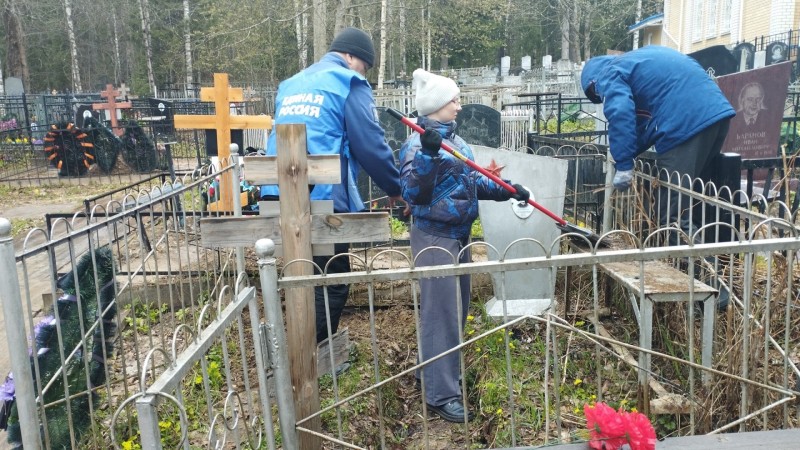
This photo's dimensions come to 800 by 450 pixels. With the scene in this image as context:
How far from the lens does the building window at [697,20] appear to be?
85.7 ft

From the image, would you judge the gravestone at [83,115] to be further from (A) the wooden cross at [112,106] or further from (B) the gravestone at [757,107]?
(B) the gravestone at [757,107]

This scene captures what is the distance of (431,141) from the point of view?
9.78 ft

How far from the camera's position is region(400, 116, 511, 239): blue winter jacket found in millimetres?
3107

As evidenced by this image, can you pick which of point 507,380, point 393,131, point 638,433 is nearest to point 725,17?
point 393,131

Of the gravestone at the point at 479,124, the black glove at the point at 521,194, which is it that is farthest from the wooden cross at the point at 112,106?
the black glove at the point at 521,194

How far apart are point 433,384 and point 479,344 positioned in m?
0.70

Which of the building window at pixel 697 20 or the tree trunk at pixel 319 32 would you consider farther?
the building window at pixel 697 20

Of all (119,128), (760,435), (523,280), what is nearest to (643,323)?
(760,435)

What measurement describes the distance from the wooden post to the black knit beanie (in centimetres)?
133

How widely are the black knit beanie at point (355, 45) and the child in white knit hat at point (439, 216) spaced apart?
1.79 feet

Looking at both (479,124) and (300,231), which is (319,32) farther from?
(300,231)

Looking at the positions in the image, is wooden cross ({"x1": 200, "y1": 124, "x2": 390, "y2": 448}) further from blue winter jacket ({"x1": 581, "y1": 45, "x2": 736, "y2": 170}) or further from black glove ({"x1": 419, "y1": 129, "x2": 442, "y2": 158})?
blue winter jacket ({"x1": 581, "y1": 45, "x2": 736, "y2": 170})

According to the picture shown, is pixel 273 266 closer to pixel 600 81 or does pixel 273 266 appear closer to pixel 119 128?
pixel 600 81

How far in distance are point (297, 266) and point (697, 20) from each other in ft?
92.9
